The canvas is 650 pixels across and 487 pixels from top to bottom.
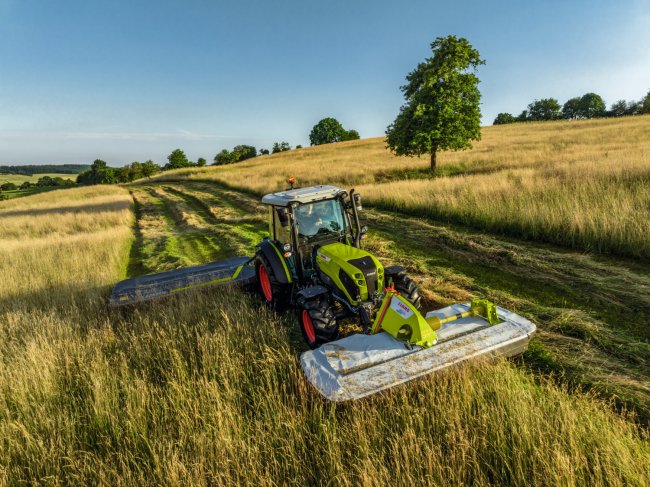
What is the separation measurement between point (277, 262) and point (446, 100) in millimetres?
17107

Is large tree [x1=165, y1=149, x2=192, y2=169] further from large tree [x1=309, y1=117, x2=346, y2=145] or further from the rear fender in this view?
the rear fender

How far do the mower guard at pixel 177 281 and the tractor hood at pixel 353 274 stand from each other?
2.74m

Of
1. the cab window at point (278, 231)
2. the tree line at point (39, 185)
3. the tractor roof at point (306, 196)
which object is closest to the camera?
the tractor roof at point (306, 196)

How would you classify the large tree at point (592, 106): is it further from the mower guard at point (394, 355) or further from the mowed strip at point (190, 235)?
the mower guard at point (394, 355)

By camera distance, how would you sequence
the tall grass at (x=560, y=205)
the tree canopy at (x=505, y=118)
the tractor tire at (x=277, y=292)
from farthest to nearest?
1. the tree canopy at (x=505, y=118)
2. the tall grass at (x=560, y=205)
3. the tractor tire at (x=277, y=292)

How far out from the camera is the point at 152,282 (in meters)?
6.72

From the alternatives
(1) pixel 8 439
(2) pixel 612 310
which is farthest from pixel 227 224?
(2) pixel 612 310

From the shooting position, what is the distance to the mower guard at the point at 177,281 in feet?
20.1

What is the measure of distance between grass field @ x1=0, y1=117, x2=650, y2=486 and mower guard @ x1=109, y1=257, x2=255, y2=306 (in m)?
0.28

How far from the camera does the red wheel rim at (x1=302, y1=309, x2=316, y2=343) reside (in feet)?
14.3

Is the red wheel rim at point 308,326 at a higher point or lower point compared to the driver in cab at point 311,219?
lower

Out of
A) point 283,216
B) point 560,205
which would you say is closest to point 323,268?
point 283,216

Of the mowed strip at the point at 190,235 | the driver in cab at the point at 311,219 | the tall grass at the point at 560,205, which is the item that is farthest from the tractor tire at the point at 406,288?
the mowed strip at the point at 190,235

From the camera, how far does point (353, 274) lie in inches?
164
